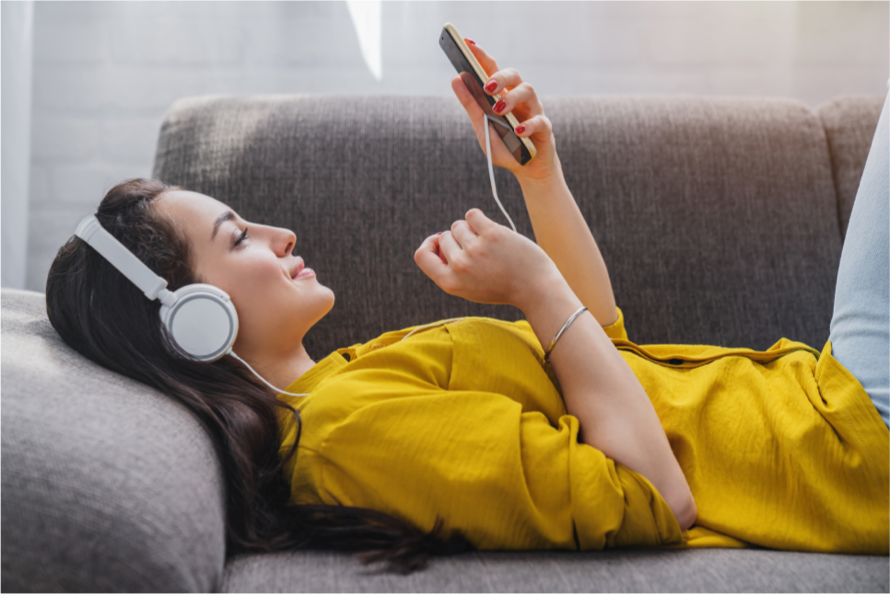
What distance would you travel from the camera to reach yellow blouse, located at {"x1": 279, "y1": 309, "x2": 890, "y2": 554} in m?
0.62

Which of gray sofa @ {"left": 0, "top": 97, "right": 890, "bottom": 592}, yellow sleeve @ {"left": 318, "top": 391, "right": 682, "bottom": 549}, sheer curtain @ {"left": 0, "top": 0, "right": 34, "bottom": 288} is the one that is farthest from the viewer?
sheer curtain @ {"left": 0, "top": 0, "right": 34, "bottom": 288}

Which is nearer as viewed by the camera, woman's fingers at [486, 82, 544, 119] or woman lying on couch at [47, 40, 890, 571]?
woman lying on couch at [47, 40, 890, 571]

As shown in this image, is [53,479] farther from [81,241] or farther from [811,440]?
[811,440]

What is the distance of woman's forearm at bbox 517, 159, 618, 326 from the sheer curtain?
1201 mm

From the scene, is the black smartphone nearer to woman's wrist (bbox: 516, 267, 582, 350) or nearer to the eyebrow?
woman's wrist (bbox: 516, 267, 582, 350)

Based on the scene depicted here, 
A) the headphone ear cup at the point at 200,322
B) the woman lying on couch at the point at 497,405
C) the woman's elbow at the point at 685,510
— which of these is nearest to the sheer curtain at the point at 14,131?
the woman lying on couch at the point at 497,405

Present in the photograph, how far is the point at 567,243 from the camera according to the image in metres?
0.97

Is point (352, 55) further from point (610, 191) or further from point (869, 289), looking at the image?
point (869, 289)

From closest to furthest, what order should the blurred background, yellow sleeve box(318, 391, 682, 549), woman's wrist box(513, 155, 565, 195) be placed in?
yellow sleeve box(318, 391, 682, 549) → woman's wrist box(513, 155, 565, 195) → the blurred background

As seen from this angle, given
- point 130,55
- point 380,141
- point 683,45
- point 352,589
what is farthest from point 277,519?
point 683,45

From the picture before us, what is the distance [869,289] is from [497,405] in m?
0.53

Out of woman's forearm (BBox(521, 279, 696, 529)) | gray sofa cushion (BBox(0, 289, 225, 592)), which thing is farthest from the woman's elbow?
gray sofa cushion (BBox(0, 289, 225, 592))

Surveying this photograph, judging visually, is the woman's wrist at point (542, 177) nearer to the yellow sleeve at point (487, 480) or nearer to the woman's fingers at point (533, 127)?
the woman's fingers at point (533, 127)

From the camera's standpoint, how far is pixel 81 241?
802mm
